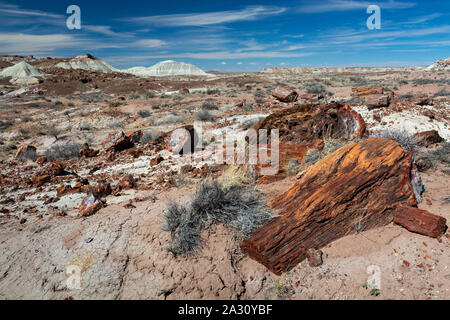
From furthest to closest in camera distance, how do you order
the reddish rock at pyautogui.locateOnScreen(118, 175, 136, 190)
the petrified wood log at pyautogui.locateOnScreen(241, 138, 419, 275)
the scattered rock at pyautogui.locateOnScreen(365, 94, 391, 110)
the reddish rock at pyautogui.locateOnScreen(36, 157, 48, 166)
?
the scattered rock at pyautogui.locateOnScreen(365, 94, 391, 110) → the reddish rock at pyautogui.locateOnScreen(36, 157, 48, 166) → the reddish rock at pyautogui.locateOnScreen(118, 175, 136, 190) → the petrified wood log at pyautogui.locateOnScreen(241, 138, 419, 275)

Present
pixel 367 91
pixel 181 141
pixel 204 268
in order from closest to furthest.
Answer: pixel 204 268 < pixel 181 141 < pixel 367 91

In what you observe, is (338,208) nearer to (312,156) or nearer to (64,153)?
(312,156)

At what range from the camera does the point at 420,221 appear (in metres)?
3.15

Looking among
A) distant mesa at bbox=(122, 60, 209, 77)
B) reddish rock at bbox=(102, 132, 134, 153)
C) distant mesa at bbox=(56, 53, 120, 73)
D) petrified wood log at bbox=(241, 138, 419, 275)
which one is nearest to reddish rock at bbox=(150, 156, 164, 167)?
reddish rock at bbox=(102, 132, 134, 153)

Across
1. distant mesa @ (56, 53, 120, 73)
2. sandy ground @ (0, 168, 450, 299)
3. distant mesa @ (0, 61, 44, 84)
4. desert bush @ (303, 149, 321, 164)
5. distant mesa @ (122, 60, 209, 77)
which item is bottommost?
sandy ground @ (0, 168, 450, 299)

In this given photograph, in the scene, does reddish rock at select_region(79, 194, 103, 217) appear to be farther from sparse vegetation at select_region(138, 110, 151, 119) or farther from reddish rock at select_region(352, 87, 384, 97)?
reddish rock at select_region(352, 87, 384, 97)

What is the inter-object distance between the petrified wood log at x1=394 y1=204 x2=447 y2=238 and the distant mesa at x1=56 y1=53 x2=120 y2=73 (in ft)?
202

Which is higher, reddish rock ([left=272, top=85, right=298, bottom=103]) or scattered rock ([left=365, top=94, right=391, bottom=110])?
reddish rock ([left=272, top=85, right=298, bottom=103])

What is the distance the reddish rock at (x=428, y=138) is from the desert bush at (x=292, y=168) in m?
3.80

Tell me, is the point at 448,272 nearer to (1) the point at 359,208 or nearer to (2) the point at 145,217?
(1) the point at 359,208

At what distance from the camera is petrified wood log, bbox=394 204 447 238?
10.1 feet

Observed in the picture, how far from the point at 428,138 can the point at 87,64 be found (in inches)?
2590

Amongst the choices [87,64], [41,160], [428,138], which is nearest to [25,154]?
[41,160]
